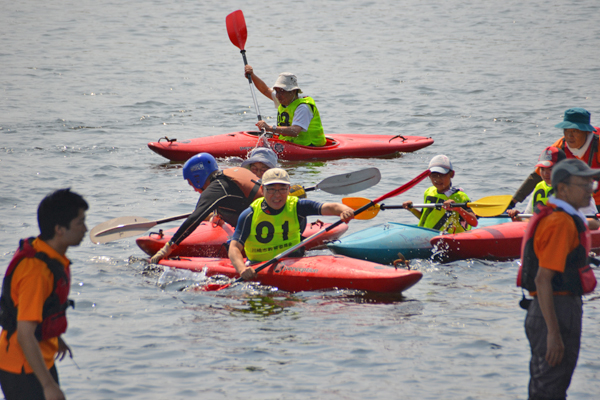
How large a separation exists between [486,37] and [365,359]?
20.1 meters

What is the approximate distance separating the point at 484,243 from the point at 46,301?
4314 millimetres

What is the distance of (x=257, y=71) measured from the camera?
20.1 meters

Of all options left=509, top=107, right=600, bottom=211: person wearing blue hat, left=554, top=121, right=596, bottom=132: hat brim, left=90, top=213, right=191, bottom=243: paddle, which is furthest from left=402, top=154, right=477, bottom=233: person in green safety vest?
left=90, top=213, right=191, bottom=243: paddle

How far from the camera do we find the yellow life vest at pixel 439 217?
20.7ft

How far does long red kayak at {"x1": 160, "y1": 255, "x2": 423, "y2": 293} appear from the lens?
5.25 m

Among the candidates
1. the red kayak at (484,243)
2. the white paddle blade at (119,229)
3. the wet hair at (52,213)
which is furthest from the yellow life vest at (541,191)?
the wet hair at (52,213)

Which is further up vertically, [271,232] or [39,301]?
[39,301]

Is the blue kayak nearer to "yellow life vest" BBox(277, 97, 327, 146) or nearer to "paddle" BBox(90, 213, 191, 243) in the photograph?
"paddle" BBox(90, 213, 191, 243)

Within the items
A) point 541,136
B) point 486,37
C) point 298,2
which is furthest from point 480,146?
point 298,2

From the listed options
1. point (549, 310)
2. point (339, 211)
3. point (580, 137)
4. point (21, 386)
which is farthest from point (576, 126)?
point (21, 386)

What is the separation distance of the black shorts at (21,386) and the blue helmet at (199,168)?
354 cm

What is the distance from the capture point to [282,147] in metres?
10.2

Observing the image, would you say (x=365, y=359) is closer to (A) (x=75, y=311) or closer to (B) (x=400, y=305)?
(B) (x=400, y=305)

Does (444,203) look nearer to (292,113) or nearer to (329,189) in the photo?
(329,189)
